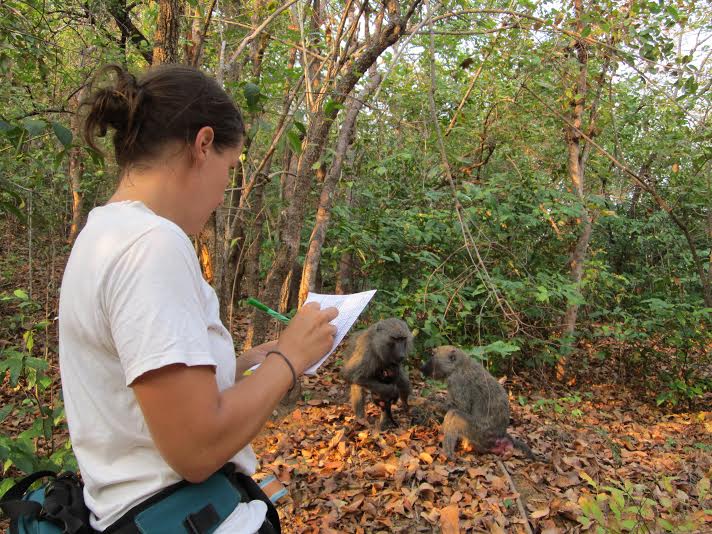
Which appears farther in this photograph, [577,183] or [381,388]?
[577,183]

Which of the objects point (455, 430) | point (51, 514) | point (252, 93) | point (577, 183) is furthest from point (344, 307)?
point (577, 183)

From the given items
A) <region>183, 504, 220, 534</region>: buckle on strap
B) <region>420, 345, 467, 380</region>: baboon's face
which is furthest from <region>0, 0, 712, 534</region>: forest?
<region>183, 504, 220, 534</region>: buckle on strap

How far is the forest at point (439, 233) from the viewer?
4.10m

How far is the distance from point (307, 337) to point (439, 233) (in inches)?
223

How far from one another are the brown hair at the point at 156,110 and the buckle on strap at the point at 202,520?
82 cm

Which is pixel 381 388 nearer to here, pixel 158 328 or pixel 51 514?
pixel 51 514

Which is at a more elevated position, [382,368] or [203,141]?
[203,141]

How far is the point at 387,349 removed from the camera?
5621mm

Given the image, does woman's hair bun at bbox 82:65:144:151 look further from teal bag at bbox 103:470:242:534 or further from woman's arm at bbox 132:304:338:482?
teal bag at bbox 103:470:242:534

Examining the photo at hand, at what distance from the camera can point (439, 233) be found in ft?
22.7

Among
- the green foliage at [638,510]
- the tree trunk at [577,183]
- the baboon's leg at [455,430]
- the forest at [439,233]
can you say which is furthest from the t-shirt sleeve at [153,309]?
the tree trunk at [577,183]

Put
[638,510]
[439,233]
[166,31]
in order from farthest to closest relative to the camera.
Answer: [439,233] < [166,31] < [638,510]

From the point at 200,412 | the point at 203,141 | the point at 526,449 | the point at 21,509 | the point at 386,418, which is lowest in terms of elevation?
the point at 386,418

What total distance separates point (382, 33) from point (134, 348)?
3.93 meters
